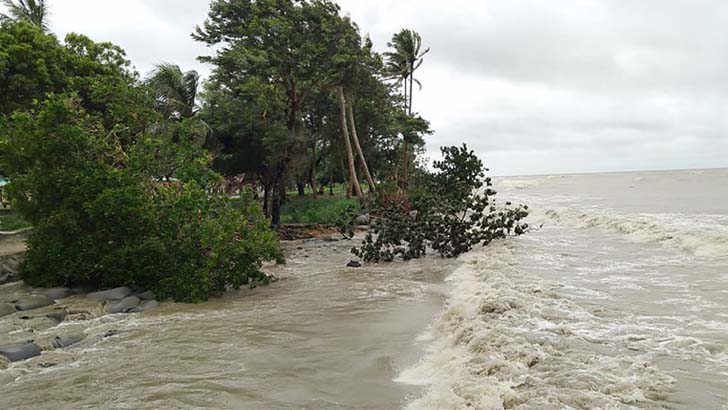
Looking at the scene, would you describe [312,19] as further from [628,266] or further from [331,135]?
[628,266]

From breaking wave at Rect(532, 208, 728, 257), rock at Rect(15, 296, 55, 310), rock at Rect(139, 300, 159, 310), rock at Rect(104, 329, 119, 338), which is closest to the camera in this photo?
rock at Rect(104, 329, 119, 338)

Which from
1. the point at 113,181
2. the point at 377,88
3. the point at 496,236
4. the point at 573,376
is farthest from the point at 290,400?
the point at 377,88

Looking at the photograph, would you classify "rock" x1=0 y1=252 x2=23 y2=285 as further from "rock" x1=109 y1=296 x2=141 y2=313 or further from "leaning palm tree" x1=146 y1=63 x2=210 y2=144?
"leaning palm tree" x1=146 y1=63 x2=210 y2=144

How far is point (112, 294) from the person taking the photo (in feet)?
28.9

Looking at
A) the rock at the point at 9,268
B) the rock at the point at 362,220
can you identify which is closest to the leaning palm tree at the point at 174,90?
the rock at the point at 362,220

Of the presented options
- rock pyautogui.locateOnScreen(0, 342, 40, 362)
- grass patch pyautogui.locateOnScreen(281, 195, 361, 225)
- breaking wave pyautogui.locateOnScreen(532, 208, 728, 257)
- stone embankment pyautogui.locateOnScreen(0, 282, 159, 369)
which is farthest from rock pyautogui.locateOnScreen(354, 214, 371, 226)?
rock pyautogui.locateOnScreen(0, 342, 40, 362)

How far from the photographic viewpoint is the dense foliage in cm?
905

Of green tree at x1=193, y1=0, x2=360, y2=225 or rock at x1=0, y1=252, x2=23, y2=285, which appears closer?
rock at x1=0, y1=252, x2=23, y2=285

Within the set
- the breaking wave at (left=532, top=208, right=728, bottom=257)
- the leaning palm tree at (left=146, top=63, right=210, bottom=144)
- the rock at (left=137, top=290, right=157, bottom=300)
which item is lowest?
the rock at (left=137, top=290, right=157, bottom=300)

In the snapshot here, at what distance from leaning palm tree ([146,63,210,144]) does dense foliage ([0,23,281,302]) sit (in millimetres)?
9768

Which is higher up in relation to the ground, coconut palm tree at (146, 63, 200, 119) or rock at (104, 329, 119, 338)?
coconut palm tree at (146, 63, 200, 119)

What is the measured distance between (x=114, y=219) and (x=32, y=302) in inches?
76.5

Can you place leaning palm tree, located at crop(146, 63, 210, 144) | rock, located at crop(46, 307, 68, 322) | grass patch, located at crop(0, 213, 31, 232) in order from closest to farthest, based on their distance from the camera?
rock, located at crop(46, 307, 68, 322) → grass patch, located at crop(0, 213, 31, 232) → leaning palm tree, located at crop(146, 63, 210, 144)

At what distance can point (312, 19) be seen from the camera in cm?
1930
